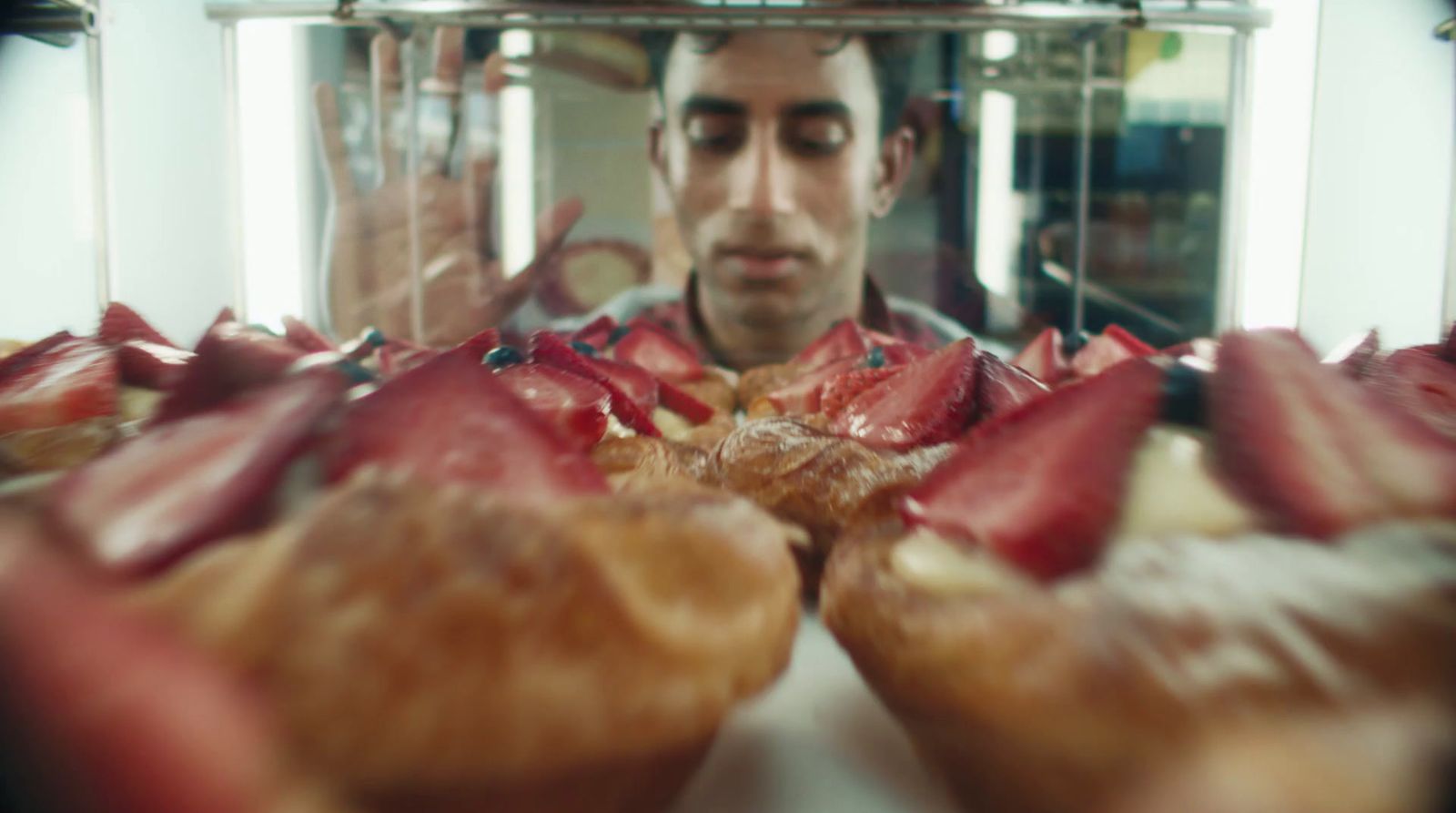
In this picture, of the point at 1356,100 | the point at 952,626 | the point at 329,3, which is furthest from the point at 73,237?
the point at 1356,100

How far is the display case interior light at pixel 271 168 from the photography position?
6.49ft

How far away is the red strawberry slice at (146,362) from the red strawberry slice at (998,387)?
509mm

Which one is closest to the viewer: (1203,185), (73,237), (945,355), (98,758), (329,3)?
(98,758)

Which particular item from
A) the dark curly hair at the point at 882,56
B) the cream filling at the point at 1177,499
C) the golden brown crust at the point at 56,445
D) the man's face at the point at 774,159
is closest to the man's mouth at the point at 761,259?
the man's face at the point at 774,159

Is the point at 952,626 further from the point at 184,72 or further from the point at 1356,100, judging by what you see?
the point at 184,72

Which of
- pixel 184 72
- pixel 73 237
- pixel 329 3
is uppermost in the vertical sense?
pixel 329 3

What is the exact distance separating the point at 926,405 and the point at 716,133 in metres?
1.67

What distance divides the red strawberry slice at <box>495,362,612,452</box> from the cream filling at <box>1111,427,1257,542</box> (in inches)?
11.5

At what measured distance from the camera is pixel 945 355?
638 millimetres

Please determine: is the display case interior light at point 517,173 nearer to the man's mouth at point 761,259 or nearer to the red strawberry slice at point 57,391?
the man's mouth at point 761,259

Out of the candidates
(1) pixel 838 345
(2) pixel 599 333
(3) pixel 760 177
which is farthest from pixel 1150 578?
(3) pixel 760 177

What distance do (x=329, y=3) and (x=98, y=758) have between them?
6.24ft

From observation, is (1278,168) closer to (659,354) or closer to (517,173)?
(659,354)

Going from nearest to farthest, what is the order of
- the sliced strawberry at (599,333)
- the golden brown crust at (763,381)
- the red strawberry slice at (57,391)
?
the red strawberry slice at (57,391) → the golden brown crust at (763,381) → the sliced strawberry at (599,333)
